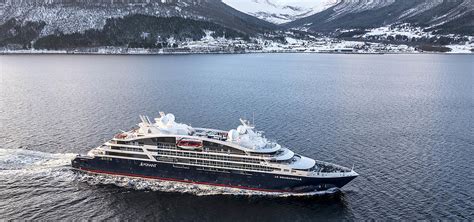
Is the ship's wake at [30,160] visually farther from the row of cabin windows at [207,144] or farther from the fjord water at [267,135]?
the row of cabin windows at [207,144]

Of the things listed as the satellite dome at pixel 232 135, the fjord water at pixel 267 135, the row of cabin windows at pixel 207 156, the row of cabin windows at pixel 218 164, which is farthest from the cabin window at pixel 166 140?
the satellite dome at pixel 232 135

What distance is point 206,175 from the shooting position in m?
71.5

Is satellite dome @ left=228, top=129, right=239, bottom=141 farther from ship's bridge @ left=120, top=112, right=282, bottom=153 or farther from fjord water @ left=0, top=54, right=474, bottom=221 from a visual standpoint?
fjord water @ left=0, top=54, right=474, bottom=221

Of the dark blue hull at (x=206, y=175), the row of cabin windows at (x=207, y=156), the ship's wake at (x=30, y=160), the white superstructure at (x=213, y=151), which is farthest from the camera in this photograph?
the ship's wake at (x=30, y=160)

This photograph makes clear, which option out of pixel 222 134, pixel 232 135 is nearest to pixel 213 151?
pixel 232 135

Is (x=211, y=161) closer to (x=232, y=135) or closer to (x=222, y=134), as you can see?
(x=232, y=135)

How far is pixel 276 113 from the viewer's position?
124000 millimetres

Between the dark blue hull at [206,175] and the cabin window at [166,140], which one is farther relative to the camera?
the cabin window at [166,140]

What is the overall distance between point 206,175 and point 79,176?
21847mm

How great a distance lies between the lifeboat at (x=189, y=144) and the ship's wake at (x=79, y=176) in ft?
20.3

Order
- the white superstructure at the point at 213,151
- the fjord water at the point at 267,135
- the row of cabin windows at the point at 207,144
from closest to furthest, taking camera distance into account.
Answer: the fjord water at the point at 267,135, the white superstructure at the point at 213,151, the row of cabin windows at the point at 207,144

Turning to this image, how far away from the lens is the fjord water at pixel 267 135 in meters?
63.4

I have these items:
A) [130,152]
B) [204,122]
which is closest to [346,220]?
[130,152]

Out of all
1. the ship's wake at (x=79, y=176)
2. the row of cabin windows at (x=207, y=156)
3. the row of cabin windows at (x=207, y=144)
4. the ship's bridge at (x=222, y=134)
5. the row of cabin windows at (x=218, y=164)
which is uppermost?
the ship's bridge at (x=222, y=134)
